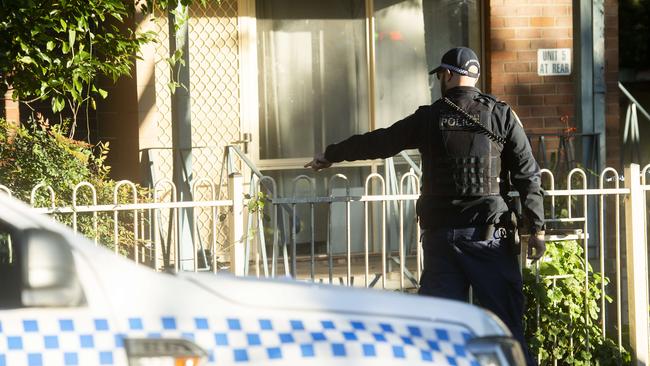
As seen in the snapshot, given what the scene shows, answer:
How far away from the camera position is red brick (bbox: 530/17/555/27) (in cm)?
962

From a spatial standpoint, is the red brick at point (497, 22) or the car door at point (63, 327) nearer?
the car door at point (63, 327)

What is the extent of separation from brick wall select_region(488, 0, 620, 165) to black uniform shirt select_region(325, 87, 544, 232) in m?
3.84

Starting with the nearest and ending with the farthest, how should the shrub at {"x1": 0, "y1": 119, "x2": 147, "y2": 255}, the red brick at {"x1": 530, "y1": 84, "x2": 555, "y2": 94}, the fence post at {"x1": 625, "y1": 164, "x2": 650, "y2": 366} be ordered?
the shrub at {"x1": 0, "y1": 119, "x2": 147, "y2": 255} → the fence post at {"x1": 625, "y1": 164, "x2": 650, "y2": 366} → the red brick at {"x1": 530, "y1": 84, "x2": 555, "y2": 94}

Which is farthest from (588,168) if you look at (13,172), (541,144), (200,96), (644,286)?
Result: (13,172)

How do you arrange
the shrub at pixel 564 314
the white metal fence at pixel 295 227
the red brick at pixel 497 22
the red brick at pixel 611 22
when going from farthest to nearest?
the red brick at pixel 611 22 < the red brick at pixel 497 22 < the shrub at pixel 564 314 < the white metal fence at pixel 295 227

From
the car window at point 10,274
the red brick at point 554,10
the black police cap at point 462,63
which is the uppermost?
the red brick at point 554,10

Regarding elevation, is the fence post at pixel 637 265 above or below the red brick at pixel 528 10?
below

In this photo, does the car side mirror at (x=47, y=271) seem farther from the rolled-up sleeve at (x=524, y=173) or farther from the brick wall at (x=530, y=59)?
the brick wall at (x=530, y=59)

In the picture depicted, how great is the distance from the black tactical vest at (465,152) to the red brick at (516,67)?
3.98 metres

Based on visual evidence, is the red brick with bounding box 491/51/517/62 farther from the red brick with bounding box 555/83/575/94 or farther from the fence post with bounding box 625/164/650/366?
the fence post with bounding box 625/164/650/366

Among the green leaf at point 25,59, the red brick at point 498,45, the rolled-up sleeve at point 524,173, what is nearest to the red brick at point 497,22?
the red brick at point 498,45

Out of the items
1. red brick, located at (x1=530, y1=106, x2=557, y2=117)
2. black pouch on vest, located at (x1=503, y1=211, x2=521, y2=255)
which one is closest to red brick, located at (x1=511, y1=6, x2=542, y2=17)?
red brick, located at (x1=530, y1=106, x2=557, y2=117)

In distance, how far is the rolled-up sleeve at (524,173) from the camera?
571cm

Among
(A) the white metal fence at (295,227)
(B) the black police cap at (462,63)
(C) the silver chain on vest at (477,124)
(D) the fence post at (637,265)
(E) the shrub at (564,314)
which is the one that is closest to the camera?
(C) the silver chain on vest at (477,124)
